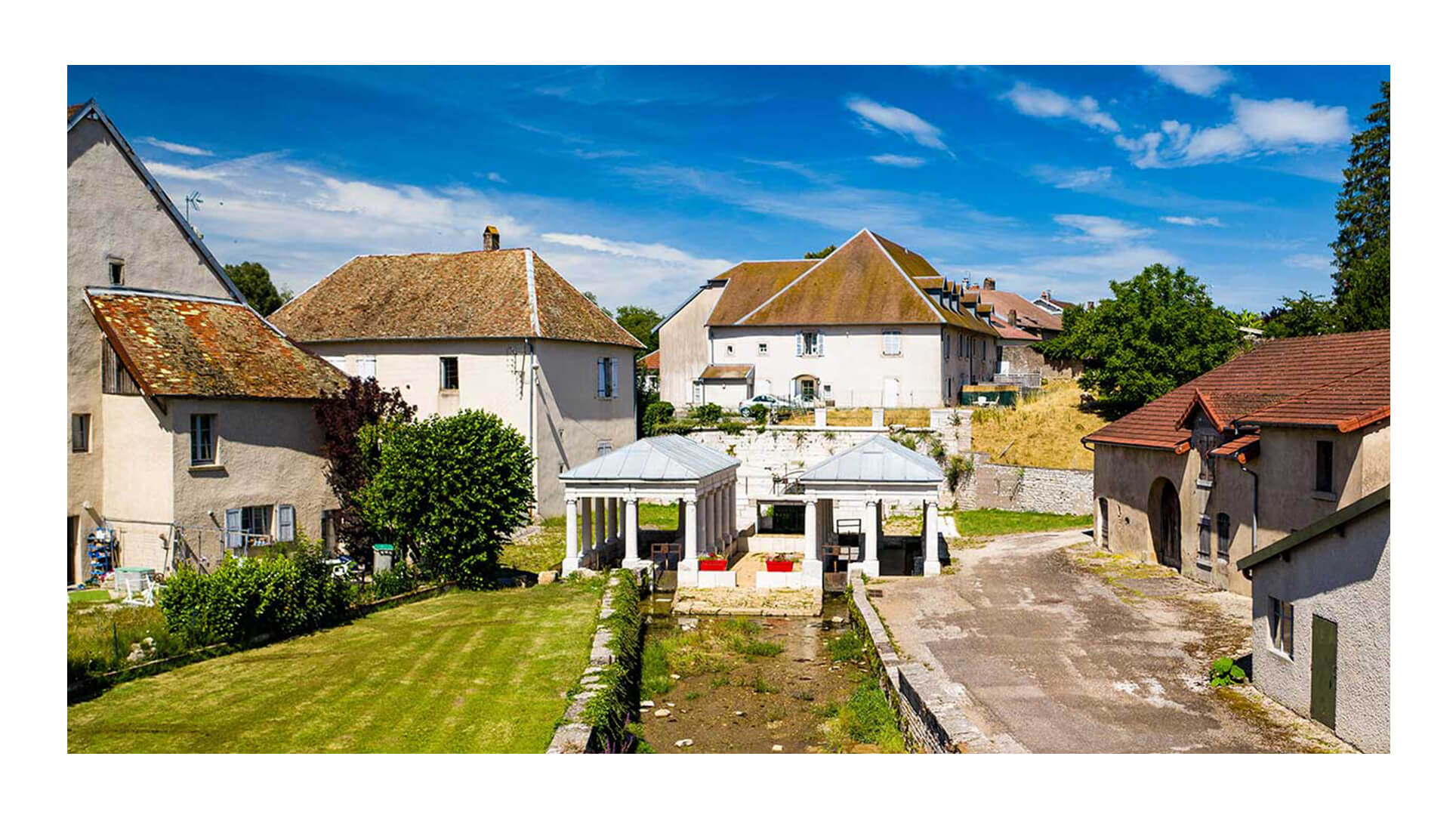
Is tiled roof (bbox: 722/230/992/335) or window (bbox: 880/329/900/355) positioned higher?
tiled roof (bbox: 722/230/992/335)

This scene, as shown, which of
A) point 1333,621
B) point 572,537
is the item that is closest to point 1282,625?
point 1333,621

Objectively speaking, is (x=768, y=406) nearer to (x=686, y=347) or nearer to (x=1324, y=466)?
(x=686, y=347)

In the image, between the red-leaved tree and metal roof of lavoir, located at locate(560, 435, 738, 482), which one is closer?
the red-leaved tree

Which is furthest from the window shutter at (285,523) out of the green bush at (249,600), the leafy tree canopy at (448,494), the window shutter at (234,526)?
the green bush at (249,600)

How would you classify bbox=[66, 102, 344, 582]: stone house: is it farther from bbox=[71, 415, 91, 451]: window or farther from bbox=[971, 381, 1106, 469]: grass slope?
bbox=[971, 381, 1106, 469]: grass slope

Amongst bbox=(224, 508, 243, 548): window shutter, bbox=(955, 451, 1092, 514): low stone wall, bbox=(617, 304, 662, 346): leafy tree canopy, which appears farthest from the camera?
bbox=(617, 304, 662, 346): leafy tree canopy

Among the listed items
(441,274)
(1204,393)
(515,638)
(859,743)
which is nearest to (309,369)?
(515,638)

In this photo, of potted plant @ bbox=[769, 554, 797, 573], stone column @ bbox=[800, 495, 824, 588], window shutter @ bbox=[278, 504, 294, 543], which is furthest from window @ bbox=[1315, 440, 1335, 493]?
window shutter @ bbox=[278, 504, 294, 543]
